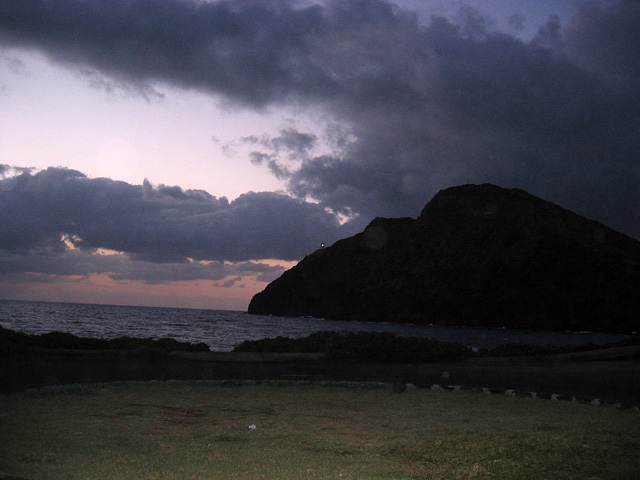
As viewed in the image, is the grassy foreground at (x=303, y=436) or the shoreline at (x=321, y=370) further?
the shoreline at (x=321, y=370)

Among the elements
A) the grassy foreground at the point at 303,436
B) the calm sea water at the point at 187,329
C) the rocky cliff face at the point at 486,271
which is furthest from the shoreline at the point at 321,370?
the rocky cliff face at the point at 486,271

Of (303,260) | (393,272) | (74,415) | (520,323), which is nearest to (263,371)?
(74,415)

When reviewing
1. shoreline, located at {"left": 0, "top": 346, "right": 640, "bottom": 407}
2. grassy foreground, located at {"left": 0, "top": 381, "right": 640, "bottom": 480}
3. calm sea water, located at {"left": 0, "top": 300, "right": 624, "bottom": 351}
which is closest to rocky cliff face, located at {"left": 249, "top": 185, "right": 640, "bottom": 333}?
calm sea water, located at {"left": 0, "top": 300, "right": 624, "bottom": 351}

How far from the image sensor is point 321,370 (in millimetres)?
16078

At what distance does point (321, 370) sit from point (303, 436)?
8791mm

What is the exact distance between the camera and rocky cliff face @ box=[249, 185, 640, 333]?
134 m

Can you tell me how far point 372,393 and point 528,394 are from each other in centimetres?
386

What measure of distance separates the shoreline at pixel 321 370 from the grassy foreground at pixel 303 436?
2.36m

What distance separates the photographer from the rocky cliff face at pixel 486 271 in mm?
134250

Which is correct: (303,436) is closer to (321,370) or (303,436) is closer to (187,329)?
(321,370)

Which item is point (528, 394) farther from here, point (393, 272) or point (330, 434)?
point (393, 272)

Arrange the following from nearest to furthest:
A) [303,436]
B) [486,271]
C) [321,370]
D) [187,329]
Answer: [303,436]
[321,370]
[187,329]
[486,271]

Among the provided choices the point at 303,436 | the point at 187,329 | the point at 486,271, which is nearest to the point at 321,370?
the point at 303,436

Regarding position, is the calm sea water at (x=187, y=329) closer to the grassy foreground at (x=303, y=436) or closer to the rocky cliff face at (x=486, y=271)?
the grassy foreground at (x=303, y=436)
